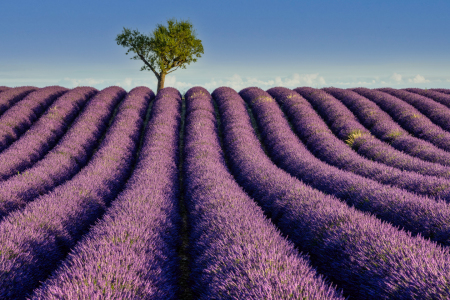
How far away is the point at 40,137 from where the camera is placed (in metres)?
10.7

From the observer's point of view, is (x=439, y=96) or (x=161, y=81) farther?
(x=161, y=81)

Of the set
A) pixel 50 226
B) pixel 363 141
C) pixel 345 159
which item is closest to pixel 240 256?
pixel 50 226

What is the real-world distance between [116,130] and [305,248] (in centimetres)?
985

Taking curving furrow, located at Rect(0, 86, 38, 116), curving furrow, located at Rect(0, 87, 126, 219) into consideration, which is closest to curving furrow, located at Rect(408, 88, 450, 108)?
curving furrow, located at Rect(0, 87, 126, 219)

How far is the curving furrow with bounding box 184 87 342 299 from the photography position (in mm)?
2234

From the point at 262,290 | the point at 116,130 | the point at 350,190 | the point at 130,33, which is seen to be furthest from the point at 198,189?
the point at 130,33

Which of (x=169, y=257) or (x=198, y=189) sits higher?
(x=198, y=189)

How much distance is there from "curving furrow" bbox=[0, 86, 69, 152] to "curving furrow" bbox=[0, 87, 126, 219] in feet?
8.58

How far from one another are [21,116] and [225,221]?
1416 centimetres

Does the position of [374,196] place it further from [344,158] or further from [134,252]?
[134,252]

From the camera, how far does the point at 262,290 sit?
220 cm

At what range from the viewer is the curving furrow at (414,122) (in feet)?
34.2

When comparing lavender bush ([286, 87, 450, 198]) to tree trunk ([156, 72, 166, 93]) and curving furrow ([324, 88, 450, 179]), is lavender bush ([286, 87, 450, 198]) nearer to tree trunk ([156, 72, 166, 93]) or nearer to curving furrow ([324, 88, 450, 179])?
curving furrow ([324, 88, 450, 179])

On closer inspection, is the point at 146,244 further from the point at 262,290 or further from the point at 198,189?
the point at 198,189
